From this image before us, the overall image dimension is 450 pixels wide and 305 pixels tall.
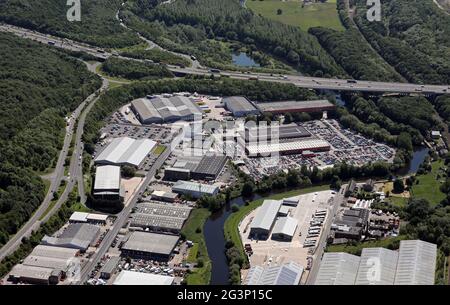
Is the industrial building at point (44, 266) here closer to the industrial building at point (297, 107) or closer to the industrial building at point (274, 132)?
the industrial building at point (274, 132)

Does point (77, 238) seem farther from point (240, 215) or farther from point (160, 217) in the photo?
point (240, 215)

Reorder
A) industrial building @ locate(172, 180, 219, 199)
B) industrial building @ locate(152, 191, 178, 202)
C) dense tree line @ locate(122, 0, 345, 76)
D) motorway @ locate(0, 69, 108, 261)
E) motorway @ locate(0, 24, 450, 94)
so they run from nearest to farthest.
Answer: motorway @ locate(0, 69, 108, 261) → industrial building @ locate(152, 191, 178, 202) → industrial building @ locate(172, 180, 219, 199) → motorway @ locate(0, 24, 450, 94) → dense tree line @ locate(122, 0, 345, 76)

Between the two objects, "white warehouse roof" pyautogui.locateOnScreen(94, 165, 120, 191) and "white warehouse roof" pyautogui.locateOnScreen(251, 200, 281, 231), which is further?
"white warehouse roof" pyautogui.locateOnScreen(94, 165, 120, 191)

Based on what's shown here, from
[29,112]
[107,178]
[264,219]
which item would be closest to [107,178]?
[107,178]

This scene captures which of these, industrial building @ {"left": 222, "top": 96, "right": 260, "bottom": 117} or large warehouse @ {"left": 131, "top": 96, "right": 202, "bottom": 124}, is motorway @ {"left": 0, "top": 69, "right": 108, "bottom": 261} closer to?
large warehouse @ {"left": 131, "top": 96, "right": 202, "bottom": 124}

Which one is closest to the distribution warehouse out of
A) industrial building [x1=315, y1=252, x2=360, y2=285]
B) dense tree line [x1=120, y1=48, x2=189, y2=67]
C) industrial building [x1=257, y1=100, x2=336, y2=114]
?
industrial building [x1=315, y1=252, x2=360, y2=285]
